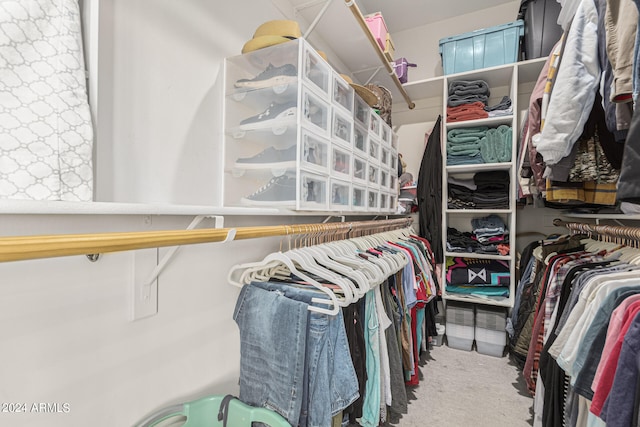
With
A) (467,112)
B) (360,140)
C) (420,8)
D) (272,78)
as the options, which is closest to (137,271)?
(272,78)

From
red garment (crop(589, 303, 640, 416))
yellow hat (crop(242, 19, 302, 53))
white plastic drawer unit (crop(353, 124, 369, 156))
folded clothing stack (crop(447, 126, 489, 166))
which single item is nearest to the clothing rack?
red garment (crop(589, 303, 640, 416))

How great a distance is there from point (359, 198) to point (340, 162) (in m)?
0.31

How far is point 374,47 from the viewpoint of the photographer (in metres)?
1.70

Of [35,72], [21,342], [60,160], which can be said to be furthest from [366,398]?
[35,72]

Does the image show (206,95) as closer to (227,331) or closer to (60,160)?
(60,160)

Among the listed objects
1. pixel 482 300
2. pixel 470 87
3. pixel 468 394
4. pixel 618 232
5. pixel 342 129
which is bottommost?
pixel 468 394

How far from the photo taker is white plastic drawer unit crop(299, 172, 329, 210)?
1.12 metres

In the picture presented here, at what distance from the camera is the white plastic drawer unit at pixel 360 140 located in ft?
5.18

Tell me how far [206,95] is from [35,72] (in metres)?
0.57

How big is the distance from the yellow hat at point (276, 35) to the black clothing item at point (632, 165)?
3.33 ft

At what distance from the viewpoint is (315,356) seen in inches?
32.0

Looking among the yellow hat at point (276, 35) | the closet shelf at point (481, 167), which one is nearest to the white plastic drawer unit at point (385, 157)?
the closet shelf at point (481, 167)

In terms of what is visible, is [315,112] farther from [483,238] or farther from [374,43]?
[483,238]

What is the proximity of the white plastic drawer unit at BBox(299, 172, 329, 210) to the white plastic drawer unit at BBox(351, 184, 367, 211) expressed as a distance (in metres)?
0.31
